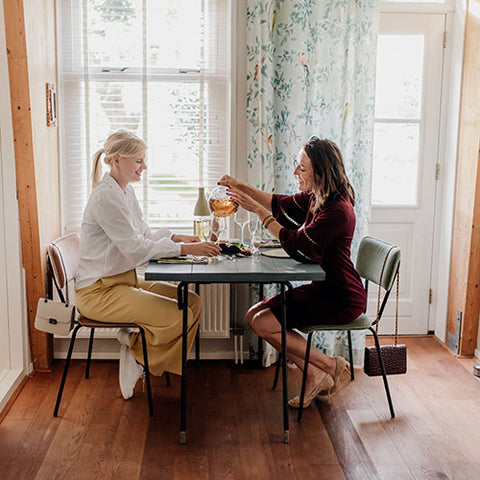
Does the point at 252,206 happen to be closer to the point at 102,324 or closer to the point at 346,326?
the point at 346,326

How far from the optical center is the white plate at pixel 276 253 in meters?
2.99

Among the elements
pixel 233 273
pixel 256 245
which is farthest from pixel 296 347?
pixel 233 273

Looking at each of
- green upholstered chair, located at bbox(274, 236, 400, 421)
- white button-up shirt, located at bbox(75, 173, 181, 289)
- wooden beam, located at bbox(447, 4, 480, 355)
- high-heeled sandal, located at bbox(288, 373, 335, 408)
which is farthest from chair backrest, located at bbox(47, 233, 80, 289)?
wooden beam, located at bbox(447, 4, 480, 355)

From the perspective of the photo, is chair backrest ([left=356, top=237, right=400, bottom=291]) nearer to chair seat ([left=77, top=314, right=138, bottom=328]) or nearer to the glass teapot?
the glass teapot

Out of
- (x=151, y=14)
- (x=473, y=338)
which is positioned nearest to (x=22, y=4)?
(x=151, y=14)

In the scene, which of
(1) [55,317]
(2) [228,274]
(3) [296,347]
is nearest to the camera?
(2) [228,274]

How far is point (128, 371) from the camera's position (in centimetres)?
312

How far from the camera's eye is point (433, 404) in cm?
321

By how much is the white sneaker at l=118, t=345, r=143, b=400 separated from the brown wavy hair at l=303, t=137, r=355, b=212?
1159 millimetres

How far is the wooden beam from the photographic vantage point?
146 inches

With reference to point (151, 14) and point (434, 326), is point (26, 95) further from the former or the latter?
point (434, 326)

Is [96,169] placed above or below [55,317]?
above

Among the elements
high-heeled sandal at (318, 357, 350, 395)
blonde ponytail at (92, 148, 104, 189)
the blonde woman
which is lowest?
high-heeled sandal at (318, 357, 350, 395)

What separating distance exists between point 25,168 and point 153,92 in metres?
0.88
